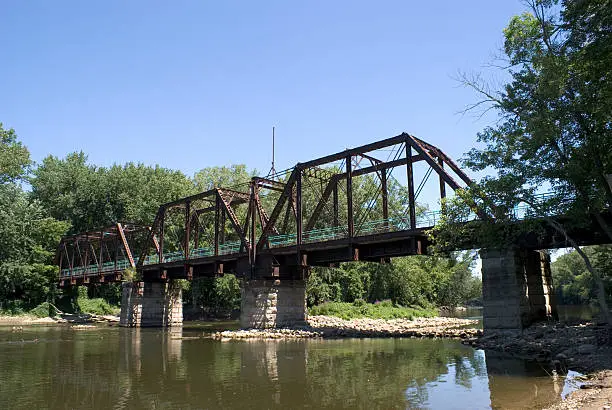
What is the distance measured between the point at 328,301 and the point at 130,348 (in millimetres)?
34466

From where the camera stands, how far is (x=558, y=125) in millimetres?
19234

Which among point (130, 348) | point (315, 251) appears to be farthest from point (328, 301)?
point (130, 348)

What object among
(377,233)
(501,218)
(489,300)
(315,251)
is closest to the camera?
(501,218)

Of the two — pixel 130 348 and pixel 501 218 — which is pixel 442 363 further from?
pixel 130 348

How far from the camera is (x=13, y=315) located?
55.8 m

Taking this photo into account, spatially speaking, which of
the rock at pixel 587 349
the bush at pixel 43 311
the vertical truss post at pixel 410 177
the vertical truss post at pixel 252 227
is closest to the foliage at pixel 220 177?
the bush at pixel 43 311

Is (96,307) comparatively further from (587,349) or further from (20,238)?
(587,349)

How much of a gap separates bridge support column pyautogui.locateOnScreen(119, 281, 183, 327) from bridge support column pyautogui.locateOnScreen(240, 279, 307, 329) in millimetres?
17981

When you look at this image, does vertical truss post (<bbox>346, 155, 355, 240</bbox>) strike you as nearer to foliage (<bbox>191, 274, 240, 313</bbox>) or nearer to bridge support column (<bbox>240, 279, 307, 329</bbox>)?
bridge support column (<bbox>240, 279, 307, 329</bbox>)

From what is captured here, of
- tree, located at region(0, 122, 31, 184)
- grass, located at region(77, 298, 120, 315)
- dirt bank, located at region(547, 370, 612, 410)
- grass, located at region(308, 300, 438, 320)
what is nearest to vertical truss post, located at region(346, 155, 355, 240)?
dirt bank, located at region(547, 370, 612, 410)

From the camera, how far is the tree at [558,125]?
1758 cm

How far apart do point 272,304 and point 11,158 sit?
33433mm

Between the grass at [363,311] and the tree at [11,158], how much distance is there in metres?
35.2

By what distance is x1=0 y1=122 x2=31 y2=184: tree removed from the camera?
49.5 meters
